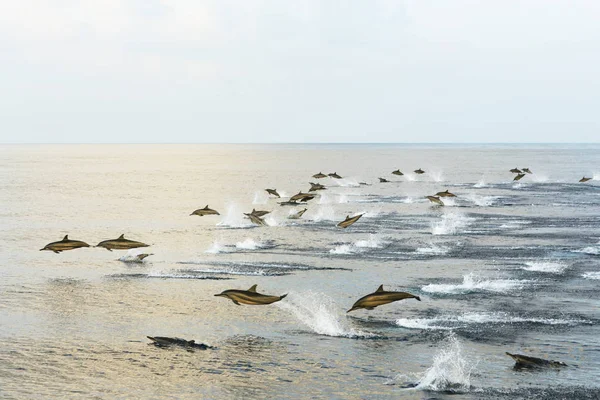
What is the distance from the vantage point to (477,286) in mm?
35906

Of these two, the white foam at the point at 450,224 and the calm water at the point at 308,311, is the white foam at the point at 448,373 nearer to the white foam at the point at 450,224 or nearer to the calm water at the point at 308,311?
the calm water at the point at 308,311

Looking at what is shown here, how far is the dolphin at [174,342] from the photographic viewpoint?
85.7 ft

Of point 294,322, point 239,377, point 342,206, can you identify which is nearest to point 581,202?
point 342,206

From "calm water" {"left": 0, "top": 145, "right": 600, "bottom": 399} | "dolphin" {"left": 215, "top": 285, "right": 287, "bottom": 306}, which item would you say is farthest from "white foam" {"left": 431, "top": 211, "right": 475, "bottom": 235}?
"dolphin" {"left": 215, "top": 285, "right": 287, "bottom": 306}

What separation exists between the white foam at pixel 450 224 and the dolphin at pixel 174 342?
111 feet

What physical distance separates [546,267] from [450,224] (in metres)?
22.2

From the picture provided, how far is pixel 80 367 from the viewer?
24.1 m

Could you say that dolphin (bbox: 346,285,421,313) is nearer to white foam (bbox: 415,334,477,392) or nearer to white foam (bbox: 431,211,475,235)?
white foam (bbox: 415,334,477,392)

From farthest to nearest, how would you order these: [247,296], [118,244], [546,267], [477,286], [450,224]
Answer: [450,224] → [546,267] → [477,286] → [118,244] → [247,296]

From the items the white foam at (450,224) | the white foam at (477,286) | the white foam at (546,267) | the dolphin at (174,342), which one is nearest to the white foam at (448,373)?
the dolphin at (174,342)

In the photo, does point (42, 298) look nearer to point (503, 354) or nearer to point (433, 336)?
point (433, 336)

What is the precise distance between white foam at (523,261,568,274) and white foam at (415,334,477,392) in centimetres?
1719

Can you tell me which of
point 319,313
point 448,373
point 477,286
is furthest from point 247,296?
point 477,286

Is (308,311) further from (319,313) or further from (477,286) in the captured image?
(477,286)
